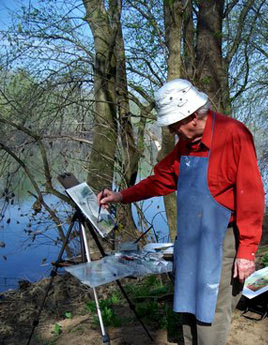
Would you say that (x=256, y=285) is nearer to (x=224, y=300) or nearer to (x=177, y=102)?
(x=224, y=300)

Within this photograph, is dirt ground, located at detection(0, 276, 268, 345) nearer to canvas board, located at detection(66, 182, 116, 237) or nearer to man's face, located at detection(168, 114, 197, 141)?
canvas board, located at detection(66, 182, 116, 237)

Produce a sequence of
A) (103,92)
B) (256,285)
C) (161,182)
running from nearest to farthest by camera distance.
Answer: (161,182)
(256,285)
(103,92)

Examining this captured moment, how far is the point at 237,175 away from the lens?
1956 millimetres

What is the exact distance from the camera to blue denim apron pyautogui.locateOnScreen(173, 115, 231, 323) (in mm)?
2035

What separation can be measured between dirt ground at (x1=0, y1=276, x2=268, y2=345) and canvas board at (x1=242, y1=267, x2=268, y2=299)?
0.26 meters

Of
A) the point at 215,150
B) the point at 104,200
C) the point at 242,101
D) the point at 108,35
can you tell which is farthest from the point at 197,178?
the point at 242,101

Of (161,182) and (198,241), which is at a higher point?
(161,182)

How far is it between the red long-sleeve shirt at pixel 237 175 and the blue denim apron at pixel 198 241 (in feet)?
0.15

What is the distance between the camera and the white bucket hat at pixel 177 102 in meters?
2.03

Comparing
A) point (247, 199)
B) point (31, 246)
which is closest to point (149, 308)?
point (247, 199)

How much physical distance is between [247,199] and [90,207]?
1.20m

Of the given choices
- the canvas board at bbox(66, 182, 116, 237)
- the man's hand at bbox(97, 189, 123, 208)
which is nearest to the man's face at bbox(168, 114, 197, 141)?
the man's hand at bbox(97, 189, 123, 208)

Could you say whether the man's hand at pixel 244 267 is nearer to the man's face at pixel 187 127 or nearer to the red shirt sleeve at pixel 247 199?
the red shirt sleeve at pixel 247 199

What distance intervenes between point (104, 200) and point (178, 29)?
2.41 metres
